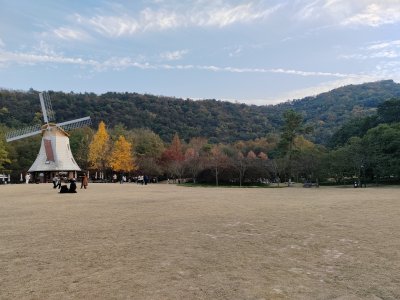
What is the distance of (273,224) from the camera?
10.8m

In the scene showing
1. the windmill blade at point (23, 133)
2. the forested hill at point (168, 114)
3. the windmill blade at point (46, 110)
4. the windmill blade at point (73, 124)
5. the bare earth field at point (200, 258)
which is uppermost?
the forested hill at point (168, 114)

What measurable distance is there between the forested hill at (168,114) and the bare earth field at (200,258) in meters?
74.7

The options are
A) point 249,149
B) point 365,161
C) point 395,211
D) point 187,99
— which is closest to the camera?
point 395,211

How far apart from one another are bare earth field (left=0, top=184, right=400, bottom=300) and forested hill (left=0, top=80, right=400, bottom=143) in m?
74.7

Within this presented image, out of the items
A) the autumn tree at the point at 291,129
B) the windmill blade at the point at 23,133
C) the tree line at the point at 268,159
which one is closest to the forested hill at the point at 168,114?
the tree line at the point at 268,159

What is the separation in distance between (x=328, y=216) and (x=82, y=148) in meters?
54.4

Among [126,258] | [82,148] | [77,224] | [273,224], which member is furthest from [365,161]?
[82,148]

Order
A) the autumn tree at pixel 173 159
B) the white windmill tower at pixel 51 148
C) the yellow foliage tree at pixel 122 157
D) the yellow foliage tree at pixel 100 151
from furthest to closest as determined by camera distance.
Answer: the yellow foliage tree at pixel 100 151, the yellow foliage tree at pixel 122 157, the white windmill tower at pixel 51 148, the autumn tree at pixel 173 159

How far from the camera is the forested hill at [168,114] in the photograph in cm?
9050

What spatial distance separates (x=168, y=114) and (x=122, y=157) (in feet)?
176

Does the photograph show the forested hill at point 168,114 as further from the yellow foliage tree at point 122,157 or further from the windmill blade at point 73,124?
the yellow foliage tree at point 122,157

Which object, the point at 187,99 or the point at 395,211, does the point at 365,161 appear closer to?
the point at 395,211

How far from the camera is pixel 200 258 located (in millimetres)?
6770

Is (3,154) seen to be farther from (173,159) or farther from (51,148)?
(173,159)
